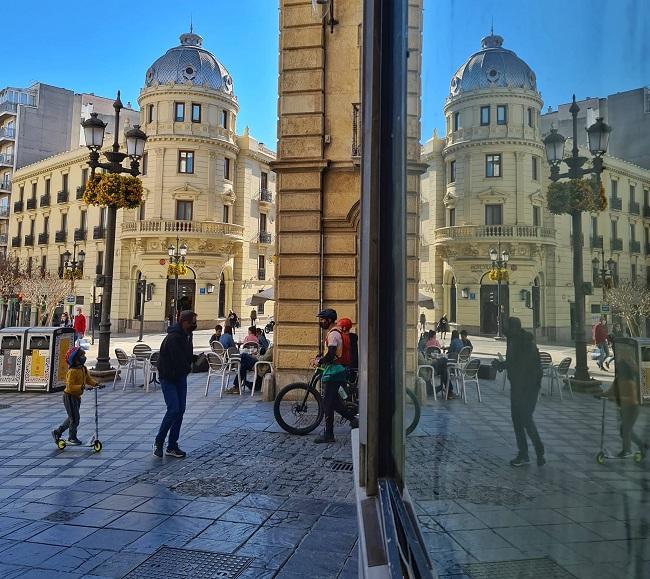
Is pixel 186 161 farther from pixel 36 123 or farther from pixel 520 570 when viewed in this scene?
pixel 520 570

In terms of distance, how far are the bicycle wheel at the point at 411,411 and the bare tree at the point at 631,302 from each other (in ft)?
4.58

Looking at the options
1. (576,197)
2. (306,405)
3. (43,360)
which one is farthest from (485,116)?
(43,360)

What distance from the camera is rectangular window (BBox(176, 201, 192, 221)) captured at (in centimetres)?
3928

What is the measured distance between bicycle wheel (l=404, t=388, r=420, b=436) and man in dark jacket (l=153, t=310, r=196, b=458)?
225 inches

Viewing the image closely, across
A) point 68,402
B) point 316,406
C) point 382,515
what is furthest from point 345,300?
point 382,515

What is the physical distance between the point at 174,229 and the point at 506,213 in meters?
39.3

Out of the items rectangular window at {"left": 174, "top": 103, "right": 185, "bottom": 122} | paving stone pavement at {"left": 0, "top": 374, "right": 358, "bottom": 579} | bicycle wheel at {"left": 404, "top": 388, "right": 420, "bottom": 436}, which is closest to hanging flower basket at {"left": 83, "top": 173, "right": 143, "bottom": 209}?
paving stone pavement at {"left": 0, "top": 374, "right": 358, "bottom": 579}

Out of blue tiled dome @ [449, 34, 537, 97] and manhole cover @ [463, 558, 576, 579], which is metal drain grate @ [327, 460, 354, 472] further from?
blue tiled dome @ [449, 34, 537, 97]

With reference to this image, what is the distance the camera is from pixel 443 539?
136 cm

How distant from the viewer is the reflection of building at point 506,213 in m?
0.58

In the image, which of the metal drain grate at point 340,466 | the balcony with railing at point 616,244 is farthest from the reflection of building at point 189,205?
the balcony with railing at point 616,244

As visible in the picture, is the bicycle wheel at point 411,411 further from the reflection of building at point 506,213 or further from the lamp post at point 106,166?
the lamp post at point 106,166

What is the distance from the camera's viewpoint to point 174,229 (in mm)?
38344

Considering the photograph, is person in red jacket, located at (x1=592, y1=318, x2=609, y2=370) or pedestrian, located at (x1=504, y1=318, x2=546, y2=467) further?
pedestrian, located at (x1=504, y1=318, x2=546, y2=467)
